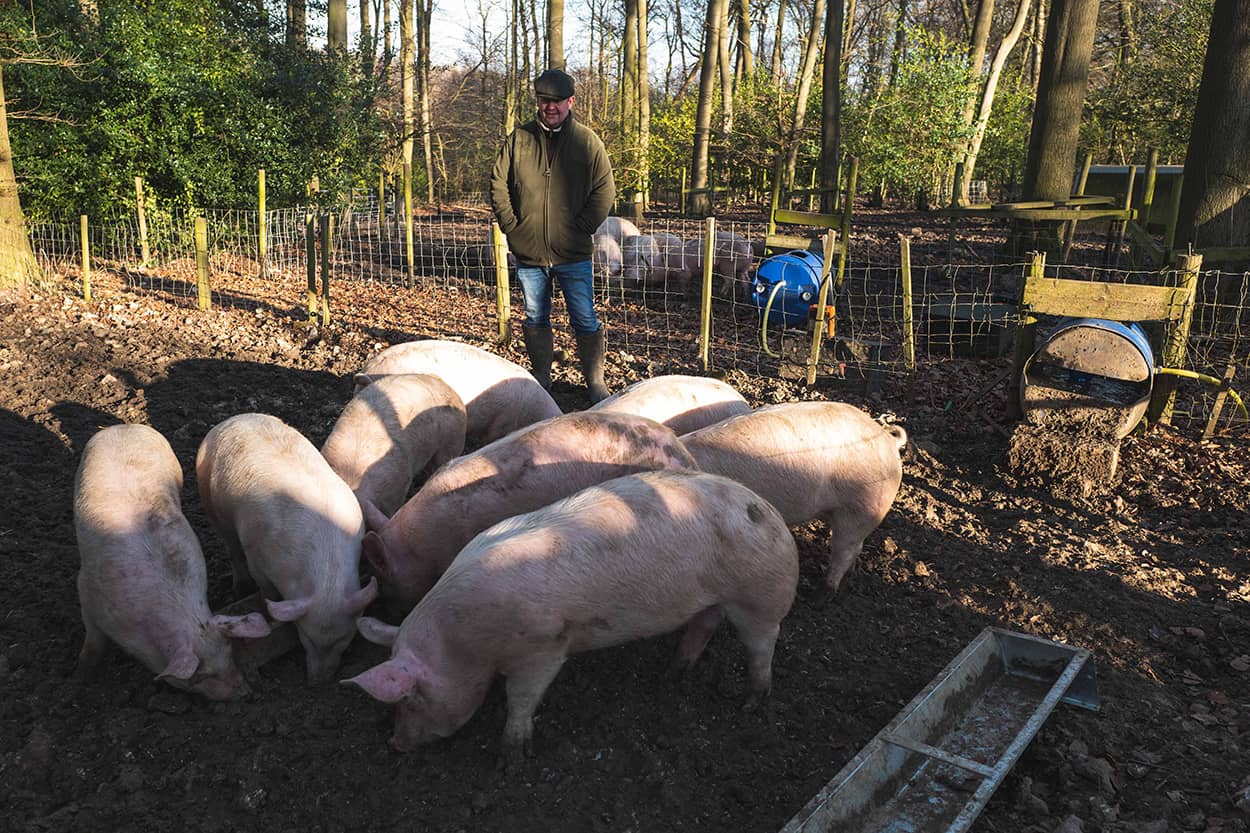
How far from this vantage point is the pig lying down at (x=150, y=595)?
10.9 ft

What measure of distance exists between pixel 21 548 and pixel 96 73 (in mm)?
9337

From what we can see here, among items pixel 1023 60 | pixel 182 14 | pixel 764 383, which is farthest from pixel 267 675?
pixel 1023 60

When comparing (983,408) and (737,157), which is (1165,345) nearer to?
(983,408)

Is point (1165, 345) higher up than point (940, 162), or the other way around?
point (940, 162)

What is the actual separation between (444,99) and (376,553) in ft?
108

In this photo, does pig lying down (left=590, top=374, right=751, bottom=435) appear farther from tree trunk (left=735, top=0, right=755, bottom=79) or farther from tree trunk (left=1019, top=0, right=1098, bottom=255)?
tree trunk (left=735, top=0, right=755, bottom=79)

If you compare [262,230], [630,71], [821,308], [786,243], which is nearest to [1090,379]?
[821,308]

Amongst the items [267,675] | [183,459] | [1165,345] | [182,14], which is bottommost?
[267,675]

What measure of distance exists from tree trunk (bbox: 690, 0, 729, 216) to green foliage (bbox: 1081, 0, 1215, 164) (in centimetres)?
808

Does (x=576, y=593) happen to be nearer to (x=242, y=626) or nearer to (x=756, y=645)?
(x=756, y=645)

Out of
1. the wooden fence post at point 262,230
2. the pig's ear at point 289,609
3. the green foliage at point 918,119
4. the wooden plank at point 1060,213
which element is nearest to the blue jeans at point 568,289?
the pig's ear at point 289,609

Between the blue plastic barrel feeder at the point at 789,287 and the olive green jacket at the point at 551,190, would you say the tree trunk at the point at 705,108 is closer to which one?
the blue plastic barrel feeder at the point at 789,287

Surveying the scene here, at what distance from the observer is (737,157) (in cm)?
2136

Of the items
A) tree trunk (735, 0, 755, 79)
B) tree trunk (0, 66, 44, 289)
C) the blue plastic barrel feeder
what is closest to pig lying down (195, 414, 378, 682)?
the blue plastic barrel feeder
